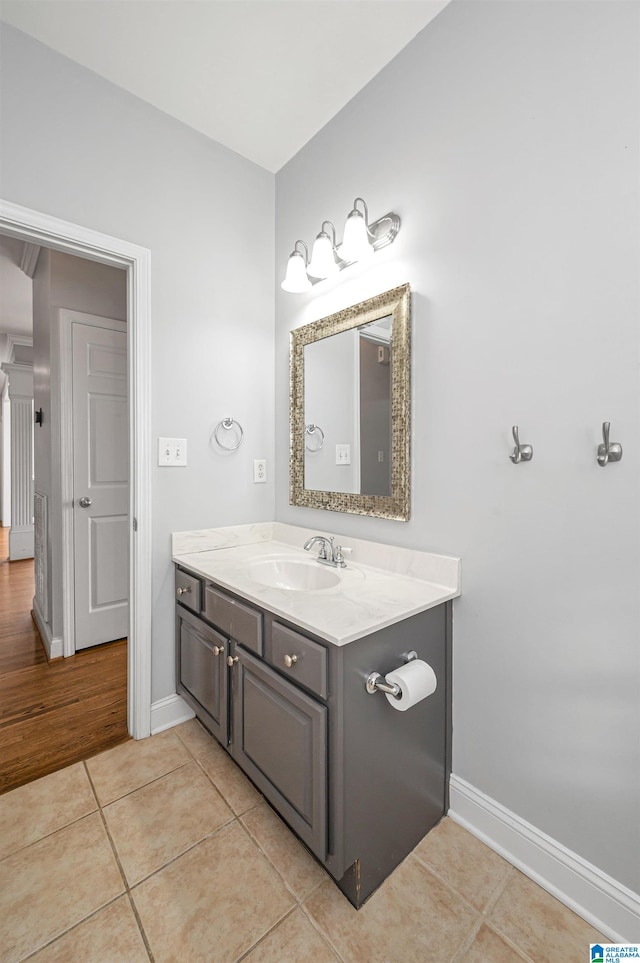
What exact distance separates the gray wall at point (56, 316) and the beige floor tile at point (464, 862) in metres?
2.27

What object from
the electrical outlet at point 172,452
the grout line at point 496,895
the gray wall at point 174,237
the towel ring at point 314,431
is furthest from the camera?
the towel ring at point 314,431

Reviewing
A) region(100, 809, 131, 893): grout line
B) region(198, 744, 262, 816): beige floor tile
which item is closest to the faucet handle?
region(198, 744, 262, 816): beige floor tile

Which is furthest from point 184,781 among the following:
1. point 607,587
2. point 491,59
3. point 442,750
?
point 491,59

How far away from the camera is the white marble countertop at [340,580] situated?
43.7 inches

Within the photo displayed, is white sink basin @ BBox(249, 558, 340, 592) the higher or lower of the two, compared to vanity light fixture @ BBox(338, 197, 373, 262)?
lower

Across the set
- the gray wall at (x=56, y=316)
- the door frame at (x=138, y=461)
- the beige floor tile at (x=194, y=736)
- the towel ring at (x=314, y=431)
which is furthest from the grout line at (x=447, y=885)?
the gray wall at (x=56, y=316)

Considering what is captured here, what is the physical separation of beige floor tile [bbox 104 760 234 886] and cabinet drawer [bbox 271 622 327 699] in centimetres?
63

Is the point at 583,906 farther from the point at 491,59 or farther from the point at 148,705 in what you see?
the point at 491,59

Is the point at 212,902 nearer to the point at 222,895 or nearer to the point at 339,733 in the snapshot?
the point at 222,895

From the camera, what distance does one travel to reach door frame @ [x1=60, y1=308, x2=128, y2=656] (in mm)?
2424

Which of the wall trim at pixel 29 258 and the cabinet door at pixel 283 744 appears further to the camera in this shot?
the wall trim at pixel 29 258

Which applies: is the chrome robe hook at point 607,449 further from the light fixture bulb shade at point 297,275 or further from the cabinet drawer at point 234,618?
the light fixture bulb shade at point 297,275

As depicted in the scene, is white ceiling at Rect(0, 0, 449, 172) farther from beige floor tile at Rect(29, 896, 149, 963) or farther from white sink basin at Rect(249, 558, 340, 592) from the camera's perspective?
beige floor tile at Rect(29, 896, 149, 963)

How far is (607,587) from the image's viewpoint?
102cm
